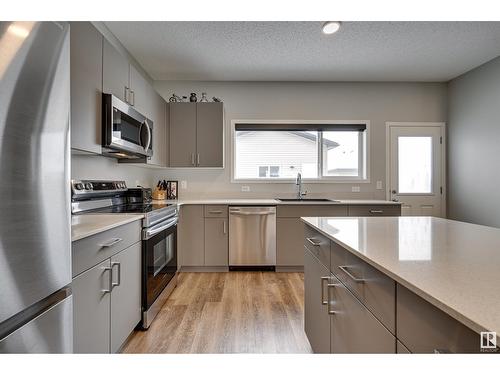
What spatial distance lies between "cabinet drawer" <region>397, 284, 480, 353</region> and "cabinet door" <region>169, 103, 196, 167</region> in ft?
10.8

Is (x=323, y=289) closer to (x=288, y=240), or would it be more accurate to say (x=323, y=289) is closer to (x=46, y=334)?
(x=46, y=334)

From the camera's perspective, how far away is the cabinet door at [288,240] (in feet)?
11.5

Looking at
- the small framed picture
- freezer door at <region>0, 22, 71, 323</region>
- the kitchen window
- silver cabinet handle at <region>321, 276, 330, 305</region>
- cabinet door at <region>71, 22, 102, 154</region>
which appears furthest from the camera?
the kitchen window

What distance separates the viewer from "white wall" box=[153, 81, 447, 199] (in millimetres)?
4039

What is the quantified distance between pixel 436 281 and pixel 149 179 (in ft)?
12.2

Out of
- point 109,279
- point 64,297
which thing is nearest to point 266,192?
point 109,279

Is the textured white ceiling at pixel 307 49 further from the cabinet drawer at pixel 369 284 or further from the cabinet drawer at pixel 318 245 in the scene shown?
the cabinet drawer at pixel 369 284


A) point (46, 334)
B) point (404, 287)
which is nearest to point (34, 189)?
point (46, 334)

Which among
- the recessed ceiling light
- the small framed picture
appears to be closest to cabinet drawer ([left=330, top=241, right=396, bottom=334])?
the recessed ceiling light

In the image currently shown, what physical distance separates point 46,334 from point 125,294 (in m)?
0.91

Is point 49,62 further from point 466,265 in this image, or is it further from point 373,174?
point 373,174

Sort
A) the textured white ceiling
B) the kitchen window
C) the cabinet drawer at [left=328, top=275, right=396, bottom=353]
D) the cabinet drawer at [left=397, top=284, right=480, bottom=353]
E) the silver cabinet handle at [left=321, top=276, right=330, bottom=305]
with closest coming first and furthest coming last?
the cabinet drawer at [left=397, top=284, right=480, bottom=353]
the cabinet drawer at [left=328, top=275, right=396, bottom=353]
the silver cabinet handle at [left=321, top=276, right=330, bottom=305]
the textured white ceiling
the kitchen window

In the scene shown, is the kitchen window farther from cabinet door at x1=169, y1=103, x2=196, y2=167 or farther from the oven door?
the oven door

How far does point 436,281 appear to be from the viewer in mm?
664
